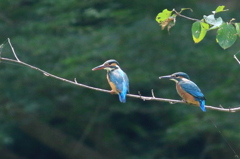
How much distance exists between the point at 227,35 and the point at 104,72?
18.4ft

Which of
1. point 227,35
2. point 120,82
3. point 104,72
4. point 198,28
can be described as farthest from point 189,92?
point 104,72

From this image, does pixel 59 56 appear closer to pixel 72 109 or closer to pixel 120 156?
pixel 72 109

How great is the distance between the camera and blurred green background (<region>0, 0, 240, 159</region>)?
24.6 feet

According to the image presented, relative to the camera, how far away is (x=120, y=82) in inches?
152

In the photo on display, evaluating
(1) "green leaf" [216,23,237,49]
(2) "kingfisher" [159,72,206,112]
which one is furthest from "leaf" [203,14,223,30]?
(2) "kingfisher" [159,72,206,112]

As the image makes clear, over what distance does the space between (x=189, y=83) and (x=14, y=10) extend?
4684 millimetres

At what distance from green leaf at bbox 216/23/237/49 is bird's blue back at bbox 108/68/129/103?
5.88 feet

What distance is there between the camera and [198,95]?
342 cm

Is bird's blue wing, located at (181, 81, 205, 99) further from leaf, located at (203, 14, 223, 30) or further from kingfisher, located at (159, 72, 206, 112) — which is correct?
leaf, located at (203, 14, 223, 30)

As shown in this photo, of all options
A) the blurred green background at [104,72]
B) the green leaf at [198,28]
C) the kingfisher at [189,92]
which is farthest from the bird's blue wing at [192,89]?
the blurred green background at [104,72]

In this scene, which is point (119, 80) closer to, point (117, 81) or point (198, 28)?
point (117, 81)

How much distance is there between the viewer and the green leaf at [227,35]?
1.94 meters

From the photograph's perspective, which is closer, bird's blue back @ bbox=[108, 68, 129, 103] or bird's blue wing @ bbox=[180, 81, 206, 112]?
bird's blue wing @ bbox=[180, 81, 206, 112]

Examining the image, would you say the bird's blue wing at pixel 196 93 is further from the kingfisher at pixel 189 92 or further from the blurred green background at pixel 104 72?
the blurred green background at pixel 104 72
